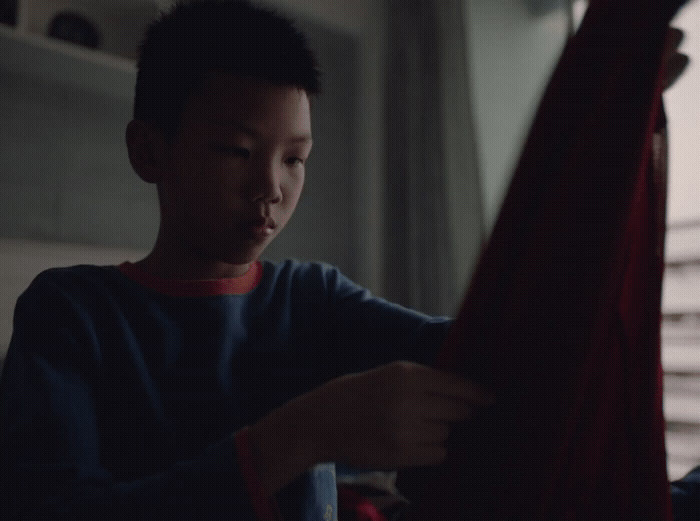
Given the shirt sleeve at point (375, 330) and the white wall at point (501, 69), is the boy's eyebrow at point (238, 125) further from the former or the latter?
the white wall at point (501, 69)

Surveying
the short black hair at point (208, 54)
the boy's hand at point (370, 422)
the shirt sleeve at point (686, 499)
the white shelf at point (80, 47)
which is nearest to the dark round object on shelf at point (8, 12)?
the white shelf at point (80, 47)

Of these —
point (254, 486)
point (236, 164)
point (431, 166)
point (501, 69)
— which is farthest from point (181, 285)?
point (501, 69)

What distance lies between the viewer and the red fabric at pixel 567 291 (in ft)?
1.15

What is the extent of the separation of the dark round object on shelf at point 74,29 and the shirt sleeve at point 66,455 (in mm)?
1835

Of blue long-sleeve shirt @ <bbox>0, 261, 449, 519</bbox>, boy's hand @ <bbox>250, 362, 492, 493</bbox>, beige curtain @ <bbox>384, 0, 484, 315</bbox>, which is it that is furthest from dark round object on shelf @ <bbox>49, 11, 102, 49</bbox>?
boy's hand @ <bbox>250, 362, 492, 493</bbox>

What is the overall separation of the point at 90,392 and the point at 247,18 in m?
0.43

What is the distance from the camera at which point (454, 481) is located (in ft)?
1.28

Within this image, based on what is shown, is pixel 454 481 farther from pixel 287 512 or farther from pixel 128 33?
pixel 128 33

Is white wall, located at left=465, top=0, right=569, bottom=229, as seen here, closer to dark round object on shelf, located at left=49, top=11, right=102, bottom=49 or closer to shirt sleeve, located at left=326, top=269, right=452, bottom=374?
dark round object on shelf, located at left=49, top=11, right=102, bottom=49

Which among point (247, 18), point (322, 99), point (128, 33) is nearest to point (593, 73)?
point (247, 18)

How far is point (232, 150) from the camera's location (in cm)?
56

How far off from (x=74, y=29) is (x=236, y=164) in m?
1.88

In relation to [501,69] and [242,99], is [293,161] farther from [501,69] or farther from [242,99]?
[501,69]

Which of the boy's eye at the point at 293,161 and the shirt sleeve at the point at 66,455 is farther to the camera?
the boy's eye at the point at 293,161
